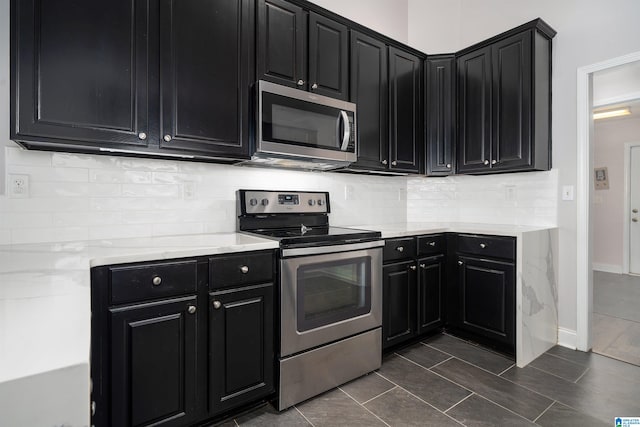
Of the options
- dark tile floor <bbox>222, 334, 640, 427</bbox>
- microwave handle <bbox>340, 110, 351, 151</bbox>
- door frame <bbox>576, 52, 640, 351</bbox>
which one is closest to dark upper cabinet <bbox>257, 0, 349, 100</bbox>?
microwave handle <bbox>340, 110, 351, 151</bbox>

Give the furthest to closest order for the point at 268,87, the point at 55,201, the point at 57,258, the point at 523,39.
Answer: the point at 523,39 → the point at 268,87 → the point at 55,201 → the point at 57,258

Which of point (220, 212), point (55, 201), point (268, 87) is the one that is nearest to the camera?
point (55, 201)

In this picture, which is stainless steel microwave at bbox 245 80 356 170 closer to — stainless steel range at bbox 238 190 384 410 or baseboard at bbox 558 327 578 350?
stainless steel range at bbox 238 190 384 410

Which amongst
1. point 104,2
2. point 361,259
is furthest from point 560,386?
point 104,2

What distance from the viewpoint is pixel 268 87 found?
195 centimetres

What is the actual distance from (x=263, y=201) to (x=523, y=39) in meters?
2.35

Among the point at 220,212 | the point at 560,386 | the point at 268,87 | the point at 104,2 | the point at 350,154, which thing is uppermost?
the point at 104,2

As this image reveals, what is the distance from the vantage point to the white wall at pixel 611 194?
519cm

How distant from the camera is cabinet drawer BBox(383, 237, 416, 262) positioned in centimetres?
232

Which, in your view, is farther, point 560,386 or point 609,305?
point 609,305

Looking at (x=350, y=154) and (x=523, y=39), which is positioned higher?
(x=523, y=39)

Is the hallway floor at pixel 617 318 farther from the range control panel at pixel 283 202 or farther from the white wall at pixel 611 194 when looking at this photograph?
the range control panel at pixel 283 202

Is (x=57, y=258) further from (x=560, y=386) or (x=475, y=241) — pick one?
(x=560, y=386)

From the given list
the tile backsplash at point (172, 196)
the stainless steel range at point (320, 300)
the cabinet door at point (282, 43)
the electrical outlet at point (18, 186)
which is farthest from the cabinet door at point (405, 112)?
the electrical outlet at point (18, 186)
